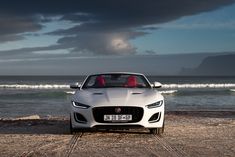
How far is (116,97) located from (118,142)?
1098 millimetres

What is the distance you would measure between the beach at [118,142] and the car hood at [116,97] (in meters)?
0.71

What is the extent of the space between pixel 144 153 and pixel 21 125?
6.37 meters

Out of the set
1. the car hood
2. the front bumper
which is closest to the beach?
the front bumper

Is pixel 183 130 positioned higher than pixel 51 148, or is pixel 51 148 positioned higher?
pixel 51 148

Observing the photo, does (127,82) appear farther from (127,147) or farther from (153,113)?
(127,147)

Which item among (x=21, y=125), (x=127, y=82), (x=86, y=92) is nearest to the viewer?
(x=86, y=92)

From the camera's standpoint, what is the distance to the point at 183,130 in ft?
38.1

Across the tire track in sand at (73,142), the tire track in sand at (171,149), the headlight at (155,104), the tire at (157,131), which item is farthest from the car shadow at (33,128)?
the tire track in sand at (171,149)

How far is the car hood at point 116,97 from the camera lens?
976cm

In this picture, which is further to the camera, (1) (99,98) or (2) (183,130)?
(2) (183,130)

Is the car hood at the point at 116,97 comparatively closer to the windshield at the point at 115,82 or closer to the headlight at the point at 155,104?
the headlight at the point at 155,104

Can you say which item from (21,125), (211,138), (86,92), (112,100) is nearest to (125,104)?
(112,100)

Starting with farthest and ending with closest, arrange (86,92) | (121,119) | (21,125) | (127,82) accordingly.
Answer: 1. (21,125)
2. (127,82)
3. (86,92)
4. (121,119)

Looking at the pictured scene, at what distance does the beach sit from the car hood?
2.32 ft
